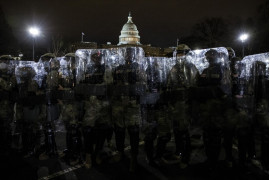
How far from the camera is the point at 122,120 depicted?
4.47 m

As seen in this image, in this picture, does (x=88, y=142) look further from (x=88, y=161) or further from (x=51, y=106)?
(x=51, y=106)

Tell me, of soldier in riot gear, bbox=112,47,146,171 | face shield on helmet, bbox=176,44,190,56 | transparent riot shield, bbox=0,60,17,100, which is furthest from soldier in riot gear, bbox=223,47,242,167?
transparent riot shield, bbox=0,60,17,100

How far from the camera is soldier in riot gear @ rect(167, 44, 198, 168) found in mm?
4375

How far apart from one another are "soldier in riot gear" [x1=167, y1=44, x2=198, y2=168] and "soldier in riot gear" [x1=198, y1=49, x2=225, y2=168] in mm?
231

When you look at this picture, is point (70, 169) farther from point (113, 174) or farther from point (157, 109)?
point (157, 109)

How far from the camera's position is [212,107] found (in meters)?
4.10

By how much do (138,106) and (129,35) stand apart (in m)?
51.9

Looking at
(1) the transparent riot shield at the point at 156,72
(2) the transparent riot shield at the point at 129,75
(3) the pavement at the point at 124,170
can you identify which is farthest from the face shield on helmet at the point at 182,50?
(3) the pavement at the point at 124,170

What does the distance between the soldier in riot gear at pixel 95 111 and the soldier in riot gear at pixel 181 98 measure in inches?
47.2

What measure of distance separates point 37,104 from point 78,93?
1.11m

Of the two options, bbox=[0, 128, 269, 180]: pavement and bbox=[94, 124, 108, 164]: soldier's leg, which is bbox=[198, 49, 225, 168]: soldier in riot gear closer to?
bbox=[0, 128, 269, 180]: pavement

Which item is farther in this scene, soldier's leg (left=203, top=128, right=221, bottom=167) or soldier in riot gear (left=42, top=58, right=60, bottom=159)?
soldier in riot gear (left=42, top=58, right=60, bottom=159)

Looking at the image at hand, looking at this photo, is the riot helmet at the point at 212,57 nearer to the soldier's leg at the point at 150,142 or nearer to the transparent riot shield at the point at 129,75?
the transparent riot shield at the point at 129,75

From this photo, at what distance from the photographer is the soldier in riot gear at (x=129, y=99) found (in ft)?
14.3
